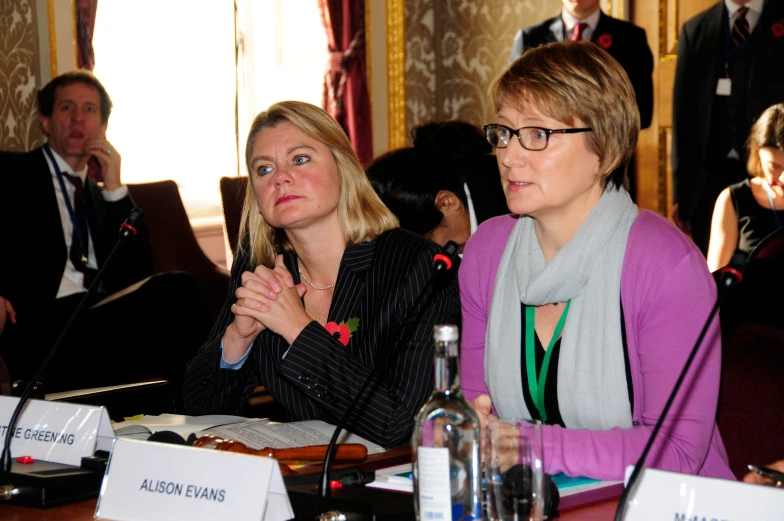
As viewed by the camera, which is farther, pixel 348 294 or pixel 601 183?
pixel 348 294

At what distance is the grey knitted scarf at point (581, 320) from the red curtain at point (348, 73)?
13.7 ft

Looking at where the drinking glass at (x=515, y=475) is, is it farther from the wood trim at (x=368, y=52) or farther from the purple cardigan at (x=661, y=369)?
the wood trim at (x=368, y=52)

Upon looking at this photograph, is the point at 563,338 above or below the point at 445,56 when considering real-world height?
below

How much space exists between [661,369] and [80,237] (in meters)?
3.09

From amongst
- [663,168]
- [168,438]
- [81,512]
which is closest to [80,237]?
[168,438]

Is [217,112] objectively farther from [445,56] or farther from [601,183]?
[601,183]

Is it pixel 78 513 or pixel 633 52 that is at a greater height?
pixel 633 52

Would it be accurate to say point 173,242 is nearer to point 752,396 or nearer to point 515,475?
point 752,396

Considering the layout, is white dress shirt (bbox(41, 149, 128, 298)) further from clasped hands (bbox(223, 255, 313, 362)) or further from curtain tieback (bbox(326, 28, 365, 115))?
clasped hands (bbox(223, 255, 313, 362))

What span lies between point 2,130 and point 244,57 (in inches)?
59.3

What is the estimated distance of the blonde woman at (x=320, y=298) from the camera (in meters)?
1.94

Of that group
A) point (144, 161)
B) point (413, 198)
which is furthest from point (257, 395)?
point (413, 198)

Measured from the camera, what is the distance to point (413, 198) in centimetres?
285

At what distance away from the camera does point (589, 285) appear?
1.80 m
